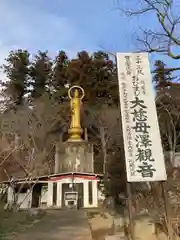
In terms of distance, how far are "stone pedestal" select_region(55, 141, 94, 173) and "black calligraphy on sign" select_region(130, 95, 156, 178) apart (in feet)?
57.1

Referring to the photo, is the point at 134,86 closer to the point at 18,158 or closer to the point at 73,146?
the point at 18,158

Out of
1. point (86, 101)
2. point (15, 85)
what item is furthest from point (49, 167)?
point (15, 85)

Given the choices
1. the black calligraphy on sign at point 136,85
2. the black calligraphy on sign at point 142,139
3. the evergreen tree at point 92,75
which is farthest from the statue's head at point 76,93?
the black calligraphy on sign at point 142,139

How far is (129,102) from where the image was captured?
765cm

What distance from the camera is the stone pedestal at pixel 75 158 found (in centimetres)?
2459

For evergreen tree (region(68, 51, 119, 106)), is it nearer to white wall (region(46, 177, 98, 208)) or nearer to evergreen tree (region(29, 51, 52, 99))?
evergreen tree (region(29, 51, 52, 99))

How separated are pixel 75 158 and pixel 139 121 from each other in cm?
1824

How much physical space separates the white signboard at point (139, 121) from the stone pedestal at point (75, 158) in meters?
17.2

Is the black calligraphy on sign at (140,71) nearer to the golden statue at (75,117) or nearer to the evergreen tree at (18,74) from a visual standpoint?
the golden statue at (75,117)

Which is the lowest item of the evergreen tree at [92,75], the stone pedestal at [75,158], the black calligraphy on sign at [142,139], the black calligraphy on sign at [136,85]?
the black calligraphy on sign at [142,139]

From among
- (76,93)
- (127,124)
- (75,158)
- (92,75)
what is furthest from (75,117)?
(127,124)

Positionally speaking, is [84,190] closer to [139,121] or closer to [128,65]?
[128,65]

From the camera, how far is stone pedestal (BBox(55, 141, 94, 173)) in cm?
2459

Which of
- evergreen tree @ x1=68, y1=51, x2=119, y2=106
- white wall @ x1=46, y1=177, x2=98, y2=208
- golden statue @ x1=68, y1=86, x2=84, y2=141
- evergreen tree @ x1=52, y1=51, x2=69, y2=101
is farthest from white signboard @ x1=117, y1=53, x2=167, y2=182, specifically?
evergreen tree @ x1=52, y1=51, x2=69, y2=101
